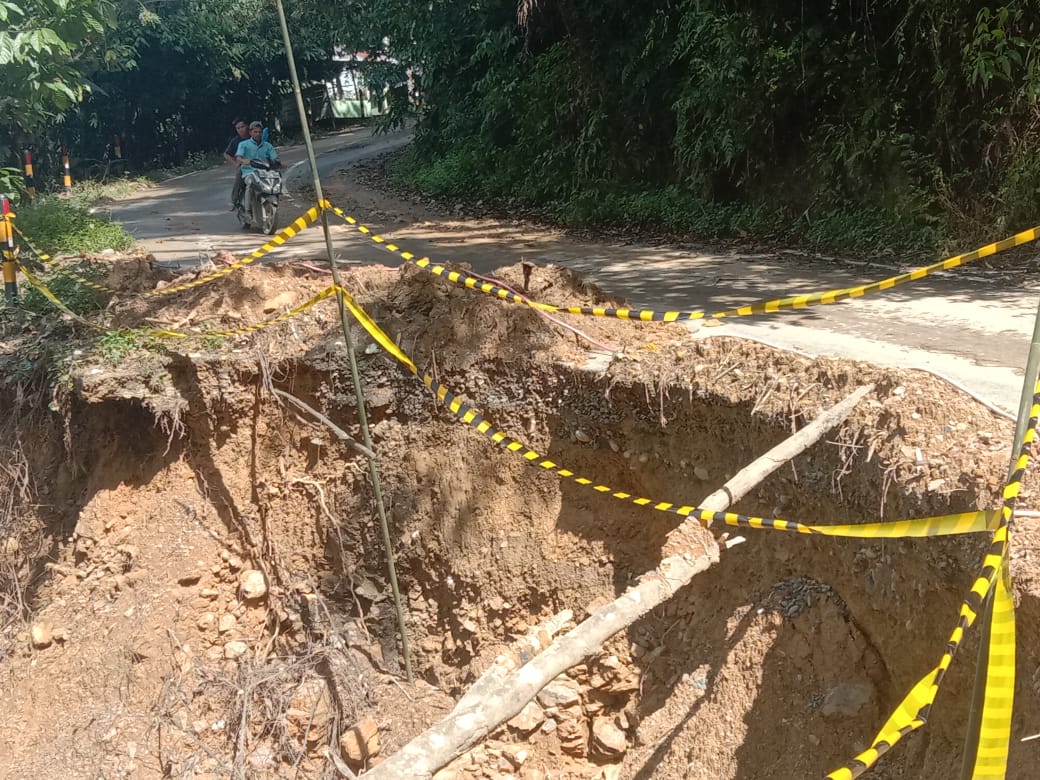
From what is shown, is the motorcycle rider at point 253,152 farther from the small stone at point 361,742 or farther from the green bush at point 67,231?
the small stone at point 361,742

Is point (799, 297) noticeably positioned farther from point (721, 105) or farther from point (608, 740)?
Result: point (721, 105)

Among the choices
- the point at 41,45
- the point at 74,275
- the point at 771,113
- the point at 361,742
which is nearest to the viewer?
the point at 361,742

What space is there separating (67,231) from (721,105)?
829 centimetres

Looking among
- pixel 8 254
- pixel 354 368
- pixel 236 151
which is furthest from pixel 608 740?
pixel 236 151

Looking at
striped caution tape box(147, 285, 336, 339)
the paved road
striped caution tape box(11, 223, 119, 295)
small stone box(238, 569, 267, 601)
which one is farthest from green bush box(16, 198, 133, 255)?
small stone box(238, 569, 267, 601)

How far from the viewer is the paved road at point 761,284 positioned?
508 cm

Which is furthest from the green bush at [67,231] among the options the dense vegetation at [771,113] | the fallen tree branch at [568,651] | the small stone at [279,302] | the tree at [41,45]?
the fallen tree branch at [568,651]

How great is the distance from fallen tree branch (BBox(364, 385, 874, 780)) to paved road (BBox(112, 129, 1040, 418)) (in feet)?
4.09

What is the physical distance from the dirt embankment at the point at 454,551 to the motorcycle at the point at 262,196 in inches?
192

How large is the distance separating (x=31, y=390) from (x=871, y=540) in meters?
6.20

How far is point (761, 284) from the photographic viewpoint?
26.0ft

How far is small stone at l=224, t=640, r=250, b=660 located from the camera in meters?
5.55

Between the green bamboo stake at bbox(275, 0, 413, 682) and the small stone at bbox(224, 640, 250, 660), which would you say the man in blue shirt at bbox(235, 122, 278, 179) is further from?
the small stone at bbox(224, 640, 250, 660)

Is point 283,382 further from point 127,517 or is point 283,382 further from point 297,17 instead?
point 297,17
